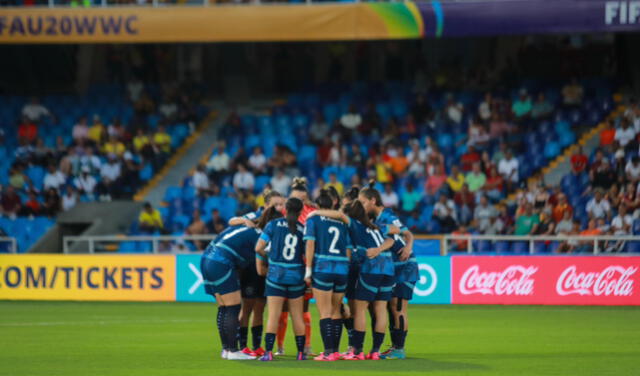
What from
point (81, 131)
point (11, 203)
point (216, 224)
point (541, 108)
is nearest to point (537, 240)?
point (541, 108)

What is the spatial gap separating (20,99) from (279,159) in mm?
9265

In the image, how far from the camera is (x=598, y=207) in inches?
944

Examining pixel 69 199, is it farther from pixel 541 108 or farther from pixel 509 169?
pixel 541 108

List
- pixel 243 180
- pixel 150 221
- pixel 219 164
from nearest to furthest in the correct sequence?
pixel 150 221 < pixel 243 180 < pixel 219 164

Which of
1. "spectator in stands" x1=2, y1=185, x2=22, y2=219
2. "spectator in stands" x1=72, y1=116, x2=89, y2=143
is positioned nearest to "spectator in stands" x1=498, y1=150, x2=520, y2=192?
"spectator in stands" x1=72, y1=116, x2=89, y2=143

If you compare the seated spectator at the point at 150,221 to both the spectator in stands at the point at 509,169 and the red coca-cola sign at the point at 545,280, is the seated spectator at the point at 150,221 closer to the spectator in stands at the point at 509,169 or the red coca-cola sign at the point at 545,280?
the red coca-cola sign at the point at 545,280

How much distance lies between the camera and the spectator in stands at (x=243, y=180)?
2795 centimetres

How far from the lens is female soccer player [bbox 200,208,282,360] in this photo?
13.3m

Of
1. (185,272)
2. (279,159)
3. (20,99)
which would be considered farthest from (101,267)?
(20,99)

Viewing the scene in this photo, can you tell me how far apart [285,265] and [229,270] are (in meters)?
0.74

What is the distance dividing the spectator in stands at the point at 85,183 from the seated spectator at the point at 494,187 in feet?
32.0

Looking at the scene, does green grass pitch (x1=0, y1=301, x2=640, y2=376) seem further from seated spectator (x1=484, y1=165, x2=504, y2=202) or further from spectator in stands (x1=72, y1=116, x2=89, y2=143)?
spectator in stands (x1=72, y1=116, x2=89, y2=143)

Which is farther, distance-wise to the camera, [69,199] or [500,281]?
[69,199]

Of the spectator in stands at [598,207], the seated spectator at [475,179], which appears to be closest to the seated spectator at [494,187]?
the seated spectator at [475,179]
